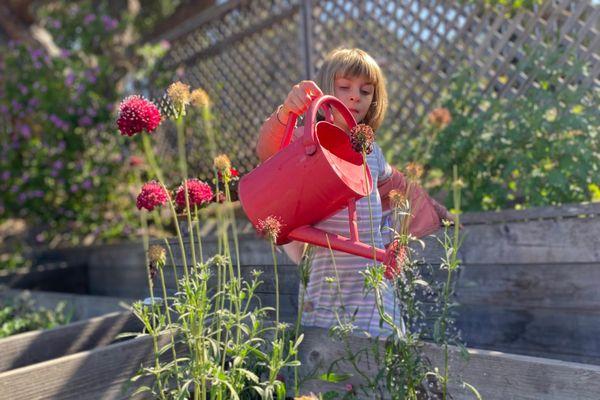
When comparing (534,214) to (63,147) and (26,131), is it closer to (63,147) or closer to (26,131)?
(63,147)

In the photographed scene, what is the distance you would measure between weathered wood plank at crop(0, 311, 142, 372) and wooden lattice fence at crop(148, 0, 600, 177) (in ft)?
2.68

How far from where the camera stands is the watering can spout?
123cm

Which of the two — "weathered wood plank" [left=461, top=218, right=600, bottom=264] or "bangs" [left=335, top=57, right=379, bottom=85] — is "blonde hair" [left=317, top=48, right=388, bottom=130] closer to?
"bangs" [left=335, top=57, right=379, bottom=85]

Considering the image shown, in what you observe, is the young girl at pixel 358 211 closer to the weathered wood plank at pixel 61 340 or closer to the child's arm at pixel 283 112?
the child's arm at pixel 283 112

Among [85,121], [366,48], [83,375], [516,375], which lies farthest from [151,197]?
[85,121]

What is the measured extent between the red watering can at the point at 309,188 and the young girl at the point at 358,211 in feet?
0.59

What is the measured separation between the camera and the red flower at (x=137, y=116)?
3.63 feet

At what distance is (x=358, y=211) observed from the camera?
63.4 inches

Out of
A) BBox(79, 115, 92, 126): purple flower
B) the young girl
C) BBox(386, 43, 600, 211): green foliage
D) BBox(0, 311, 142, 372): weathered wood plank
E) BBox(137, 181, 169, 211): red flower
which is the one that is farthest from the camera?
BBox(79, 115, 92, 126): purple flower

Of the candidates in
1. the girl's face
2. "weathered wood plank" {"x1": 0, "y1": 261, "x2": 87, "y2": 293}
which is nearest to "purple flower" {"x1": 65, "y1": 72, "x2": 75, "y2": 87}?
"weathered wood plank" {"x1": 0, "y1": 261, "x2": 87, "y2": 293}

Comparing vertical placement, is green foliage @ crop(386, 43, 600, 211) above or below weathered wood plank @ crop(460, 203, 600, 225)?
above

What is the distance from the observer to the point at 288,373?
56.1 inches

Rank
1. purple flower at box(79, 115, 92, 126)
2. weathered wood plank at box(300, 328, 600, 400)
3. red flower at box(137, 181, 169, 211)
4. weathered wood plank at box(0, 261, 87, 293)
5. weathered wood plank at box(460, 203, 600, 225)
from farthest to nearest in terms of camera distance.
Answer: purple flower at box(79, 115, 92, 126) → weathered wood plank at box(0, 261, 87, 293) → weathered wood plank at box(460, 203, 600, 225) → red flower at box(137, 181, 169, 211) → weathered wood plank at box(300, 328, 600, 400)

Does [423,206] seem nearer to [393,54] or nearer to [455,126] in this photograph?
[455,126]
